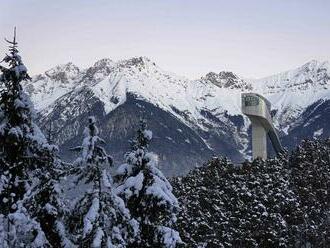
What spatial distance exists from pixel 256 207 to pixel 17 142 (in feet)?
150

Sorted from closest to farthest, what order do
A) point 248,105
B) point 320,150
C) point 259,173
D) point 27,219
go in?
point 27,219 → point 259,173 → point 320,150 → point 248,105

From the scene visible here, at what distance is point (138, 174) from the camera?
23.2 metres

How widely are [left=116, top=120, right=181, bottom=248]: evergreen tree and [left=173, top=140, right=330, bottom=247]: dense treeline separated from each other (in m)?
36.7

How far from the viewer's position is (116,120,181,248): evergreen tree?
22.6 metres

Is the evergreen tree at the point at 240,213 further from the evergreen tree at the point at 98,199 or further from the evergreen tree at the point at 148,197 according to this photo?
the evergreen tree at the point at 98,199

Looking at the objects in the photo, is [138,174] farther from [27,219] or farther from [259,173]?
[259,173]

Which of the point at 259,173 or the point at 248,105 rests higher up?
the point at 248,105

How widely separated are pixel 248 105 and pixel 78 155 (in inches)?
5025

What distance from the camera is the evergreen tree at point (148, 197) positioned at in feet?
74.2

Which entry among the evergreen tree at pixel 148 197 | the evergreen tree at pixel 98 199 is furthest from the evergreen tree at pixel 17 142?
the evergreen tree at pixel 148 197

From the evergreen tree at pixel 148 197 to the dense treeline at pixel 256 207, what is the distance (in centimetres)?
3671

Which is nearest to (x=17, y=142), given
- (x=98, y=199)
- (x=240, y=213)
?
(x=98, y=199)

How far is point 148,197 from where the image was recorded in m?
23.0

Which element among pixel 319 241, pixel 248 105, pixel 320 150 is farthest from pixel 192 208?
pixel 248 105
